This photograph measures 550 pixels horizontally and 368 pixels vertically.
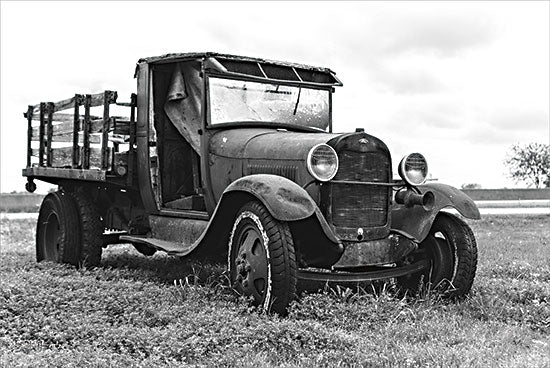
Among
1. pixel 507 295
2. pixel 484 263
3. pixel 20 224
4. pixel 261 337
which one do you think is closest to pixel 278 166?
pixel 261 337

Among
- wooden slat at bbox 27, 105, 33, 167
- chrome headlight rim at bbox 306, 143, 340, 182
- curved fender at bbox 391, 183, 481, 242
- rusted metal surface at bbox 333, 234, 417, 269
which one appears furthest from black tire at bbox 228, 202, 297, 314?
wooden slat at bbox 27, 105, 33, 167

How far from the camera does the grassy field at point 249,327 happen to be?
4836mm

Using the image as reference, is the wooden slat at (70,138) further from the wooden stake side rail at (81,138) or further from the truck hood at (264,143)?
the truck hood at (264,143)

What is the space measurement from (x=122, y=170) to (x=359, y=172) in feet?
10.3

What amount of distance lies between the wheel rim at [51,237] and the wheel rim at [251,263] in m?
4.13

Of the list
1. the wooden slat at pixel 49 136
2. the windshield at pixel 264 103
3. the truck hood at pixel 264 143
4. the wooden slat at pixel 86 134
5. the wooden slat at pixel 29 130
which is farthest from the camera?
the wooden slat at pixel 29 130

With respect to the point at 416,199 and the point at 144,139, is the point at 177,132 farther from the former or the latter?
Answer: the point at 416,199

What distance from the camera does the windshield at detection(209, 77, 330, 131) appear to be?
761 cm

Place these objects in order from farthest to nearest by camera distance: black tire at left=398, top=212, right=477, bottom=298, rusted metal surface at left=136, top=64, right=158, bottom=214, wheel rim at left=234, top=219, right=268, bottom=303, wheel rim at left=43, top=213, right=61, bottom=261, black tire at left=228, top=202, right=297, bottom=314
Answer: wheel rim at left=43, top=213, right=61, bottom=261, rusted metal surface at left=136, top=64, right=158, bottom=214, black tire at left=398, top=212, right=477, bottom=298, wheel rim at left=234, top=219, right=268, bottom=303, black tire at left=228, top=202, right=297, bottom=314

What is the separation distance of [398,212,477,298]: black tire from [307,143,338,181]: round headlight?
4.72ft

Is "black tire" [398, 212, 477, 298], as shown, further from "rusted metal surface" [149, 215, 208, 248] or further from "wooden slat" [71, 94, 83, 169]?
"wooden slat" [71, 94, 83, 169]

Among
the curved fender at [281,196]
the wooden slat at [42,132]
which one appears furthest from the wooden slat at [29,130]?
the curved fender at [281,196]

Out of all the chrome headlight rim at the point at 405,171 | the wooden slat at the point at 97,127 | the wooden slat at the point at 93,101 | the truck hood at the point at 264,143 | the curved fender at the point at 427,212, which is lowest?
the curved fender at the point at 427,212

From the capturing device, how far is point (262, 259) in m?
6.12
